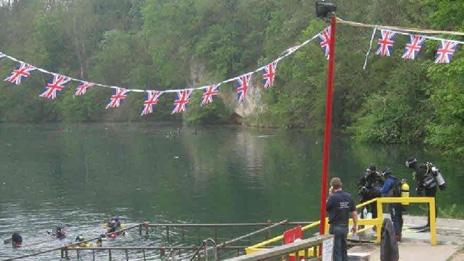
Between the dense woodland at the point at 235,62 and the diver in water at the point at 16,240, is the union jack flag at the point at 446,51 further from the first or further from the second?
the diver in water at the point at 16,240

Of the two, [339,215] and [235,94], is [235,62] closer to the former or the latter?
[235,94]

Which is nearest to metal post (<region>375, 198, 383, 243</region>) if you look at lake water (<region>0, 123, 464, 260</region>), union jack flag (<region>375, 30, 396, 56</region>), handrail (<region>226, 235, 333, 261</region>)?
handrail (<region>226, 235, 333, 261</region>)

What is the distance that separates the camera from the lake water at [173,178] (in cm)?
3488

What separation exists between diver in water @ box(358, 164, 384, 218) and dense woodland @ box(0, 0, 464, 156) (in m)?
11.3

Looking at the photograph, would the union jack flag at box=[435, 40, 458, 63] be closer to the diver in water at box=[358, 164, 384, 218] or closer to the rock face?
the diver in water at box=[358, 164, 384, 218]

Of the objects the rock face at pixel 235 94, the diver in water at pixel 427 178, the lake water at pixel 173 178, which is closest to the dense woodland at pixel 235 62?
the rock face at pixel 235 94

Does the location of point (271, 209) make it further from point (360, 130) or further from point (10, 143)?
point (10, 143)

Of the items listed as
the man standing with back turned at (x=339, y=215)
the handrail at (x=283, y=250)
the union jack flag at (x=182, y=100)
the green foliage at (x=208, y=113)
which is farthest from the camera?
the green foliage at (x=208, y=113)

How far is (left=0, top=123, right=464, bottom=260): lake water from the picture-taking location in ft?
114

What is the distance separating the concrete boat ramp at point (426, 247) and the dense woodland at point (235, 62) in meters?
11.8

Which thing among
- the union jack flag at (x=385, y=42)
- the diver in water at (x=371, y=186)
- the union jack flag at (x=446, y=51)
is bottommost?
the diver in water at (x=371, y=186)

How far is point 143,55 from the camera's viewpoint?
4535 inches

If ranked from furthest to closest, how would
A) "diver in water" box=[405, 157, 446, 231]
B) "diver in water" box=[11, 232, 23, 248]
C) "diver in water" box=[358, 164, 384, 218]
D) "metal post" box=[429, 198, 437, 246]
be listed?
"diver in water" box=[11, 232, 23, 248], "diver in water" box=[358, 164, 384, 218], "diver in water" box=[405, 157, 446, 231], "metal post" box=[429, 198, 437, 246]

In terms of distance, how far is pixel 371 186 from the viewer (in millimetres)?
17984
